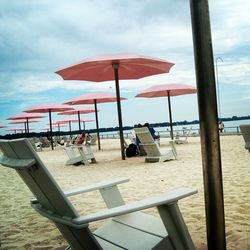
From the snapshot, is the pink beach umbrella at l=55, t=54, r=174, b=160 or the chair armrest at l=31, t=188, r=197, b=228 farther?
the pink beach umbrella at l=55, t=54, r=174, b=160

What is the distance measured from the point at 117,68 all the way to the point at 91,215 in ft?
31.4

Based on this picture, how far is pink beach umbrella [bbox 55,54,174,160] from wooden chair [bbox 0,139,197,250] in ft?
26.9

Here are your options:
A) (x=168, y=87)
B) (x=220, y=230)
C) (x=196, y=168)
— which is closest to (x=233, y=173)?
(x=196, y=168)

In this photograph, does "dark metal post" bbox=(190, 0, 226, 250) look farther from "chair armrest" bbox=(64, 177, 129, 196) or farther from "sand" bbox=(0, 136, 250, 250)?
"sand" bbox=(0, 136, 250, 250)

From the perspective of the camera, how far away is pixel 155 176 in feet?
22.8

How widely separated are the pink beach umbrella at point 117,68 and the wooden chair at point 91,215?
323 inches

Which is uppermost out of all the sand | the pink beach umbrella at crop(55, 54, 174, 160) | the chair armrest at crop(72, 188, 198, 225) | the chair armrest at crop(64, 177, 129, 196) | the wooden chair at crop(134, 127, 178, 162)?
the pink beach umbrella at crop(55, 54, 174, 160)

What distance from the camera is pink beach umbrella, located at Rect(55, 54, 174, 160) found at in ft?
32.9

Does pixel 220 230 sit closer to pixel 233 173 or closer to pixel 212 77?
pixel 212 77

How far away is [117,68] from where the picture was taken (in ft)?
35.5

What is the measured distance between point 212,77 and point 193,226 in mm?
1897

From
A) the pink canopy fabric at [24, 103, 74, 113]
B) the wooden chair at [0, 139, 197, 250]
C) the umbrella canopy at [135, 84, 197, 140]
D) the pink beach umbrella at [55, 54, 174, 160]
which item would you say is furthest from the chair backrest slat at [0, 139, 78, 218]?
the pink canopy fabric at [24, 103, 74, 113]

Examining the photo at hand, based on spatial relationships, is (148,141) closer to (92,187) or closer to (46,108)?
(92,187)

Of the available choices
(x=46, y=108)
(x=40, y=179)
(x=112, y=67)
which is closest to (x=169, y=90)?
(x=112, y=67)
